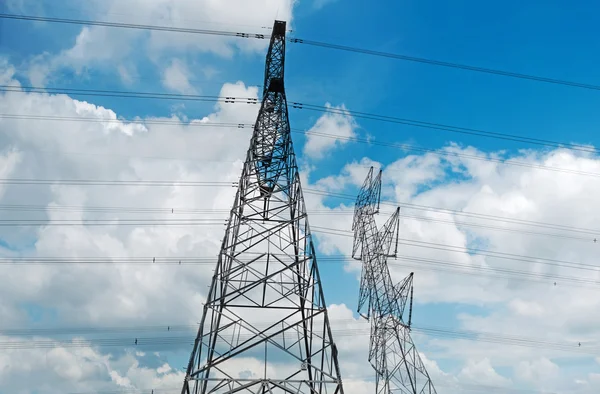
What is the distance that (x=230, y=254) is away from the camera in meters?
21.2

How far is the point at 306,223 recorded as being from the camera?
23.0m

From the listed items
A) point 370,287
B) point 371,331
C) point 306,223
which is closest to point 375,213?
point 370,287

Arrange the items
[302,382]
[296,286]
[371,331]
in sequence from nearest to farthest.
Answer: [302,382] < [296,286] < [371,331]

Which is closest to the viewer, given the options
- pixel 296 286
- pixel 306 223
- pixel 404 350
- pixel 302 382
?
pixel 302 382

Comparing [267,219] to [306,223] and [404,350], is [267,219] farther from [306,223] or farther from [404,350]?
[404,350]

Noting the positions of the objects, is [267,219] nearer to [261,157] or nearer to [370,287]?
[261,157]

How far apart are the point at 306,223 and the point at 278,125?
23.8 feet

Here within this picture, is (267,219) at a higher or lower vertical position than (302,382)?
higher

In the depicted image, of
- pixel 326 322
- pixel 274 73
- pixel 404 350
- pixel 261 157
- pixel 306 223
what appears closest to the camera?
pixel 326 322

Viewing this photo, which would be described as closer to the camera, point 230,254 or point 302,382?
point 302,382

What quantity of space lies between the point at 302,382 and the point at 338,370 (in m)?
1.40

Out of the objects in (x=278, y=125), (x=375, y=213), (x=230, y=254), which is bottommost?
(x=230, y=254)

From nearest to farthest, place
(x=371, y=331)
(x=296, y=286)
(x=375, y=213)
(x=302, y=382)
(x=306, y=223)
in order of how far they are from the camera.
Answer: (x=302, y=382) → (x=296, y=286) → (x=306, y=223) → (x=371, y=331) → (x=375, y=213)

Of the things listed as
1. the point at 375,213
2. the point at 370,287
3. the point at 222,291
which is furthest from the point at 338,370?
the point at 375,213
